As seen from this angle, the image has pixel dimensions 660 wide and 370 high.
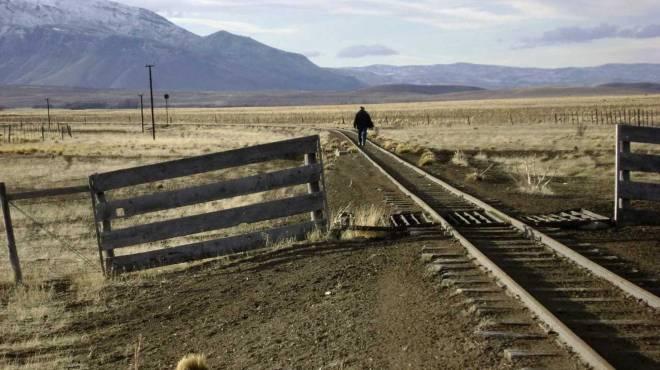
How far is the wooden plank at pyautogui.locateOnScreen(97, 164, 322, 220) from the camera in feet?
34.6

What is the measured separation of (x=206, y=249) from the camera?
10.9 meters

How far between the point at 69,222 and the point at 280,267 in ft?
41.3

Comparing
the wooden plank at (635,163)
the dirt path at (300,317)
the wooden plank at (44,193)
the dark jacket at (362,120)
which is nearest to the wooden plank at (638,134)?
the wooden plank at (635,163)

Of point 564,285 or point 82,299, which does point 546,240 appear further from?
point 82,299

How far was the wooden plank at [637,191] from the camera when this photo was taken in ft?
37.4

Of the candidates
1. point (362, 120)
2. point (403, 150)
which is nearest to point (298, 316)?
point (362, 120)

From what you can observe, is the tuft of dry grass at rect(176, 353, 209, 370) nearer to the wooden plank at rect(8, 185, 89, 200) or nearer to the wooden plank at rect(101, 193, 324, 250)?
the wooden plank at rect(101, 193, 324, 250)

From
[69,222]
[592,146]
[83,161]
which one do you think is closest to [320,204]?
[69,222]

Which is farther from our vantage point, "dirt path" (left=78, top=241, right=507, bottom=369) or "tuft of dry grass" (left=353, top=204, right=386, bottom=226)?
"tuft of dry grass" (left=353, top=204, right=386, bottom=226)

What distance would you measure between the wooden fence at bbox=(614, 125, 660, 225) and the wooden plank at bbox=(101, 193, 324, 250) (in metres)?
4.67

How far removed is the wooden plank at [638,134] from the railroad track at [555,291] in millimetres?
2102

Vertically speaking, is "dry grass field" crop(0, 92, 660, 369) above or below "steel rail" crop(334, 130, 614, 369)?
below

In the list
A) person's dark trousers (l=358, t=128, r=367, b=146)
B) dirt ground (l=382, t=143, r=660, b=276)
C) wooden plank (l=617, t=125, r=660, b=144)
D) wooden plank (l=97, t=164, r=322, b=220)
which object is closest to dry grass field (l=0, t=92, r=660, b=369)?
dirt ground (l=382, t=143, r=660, b=276)

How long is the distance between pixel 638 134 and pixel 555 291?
5086mm
